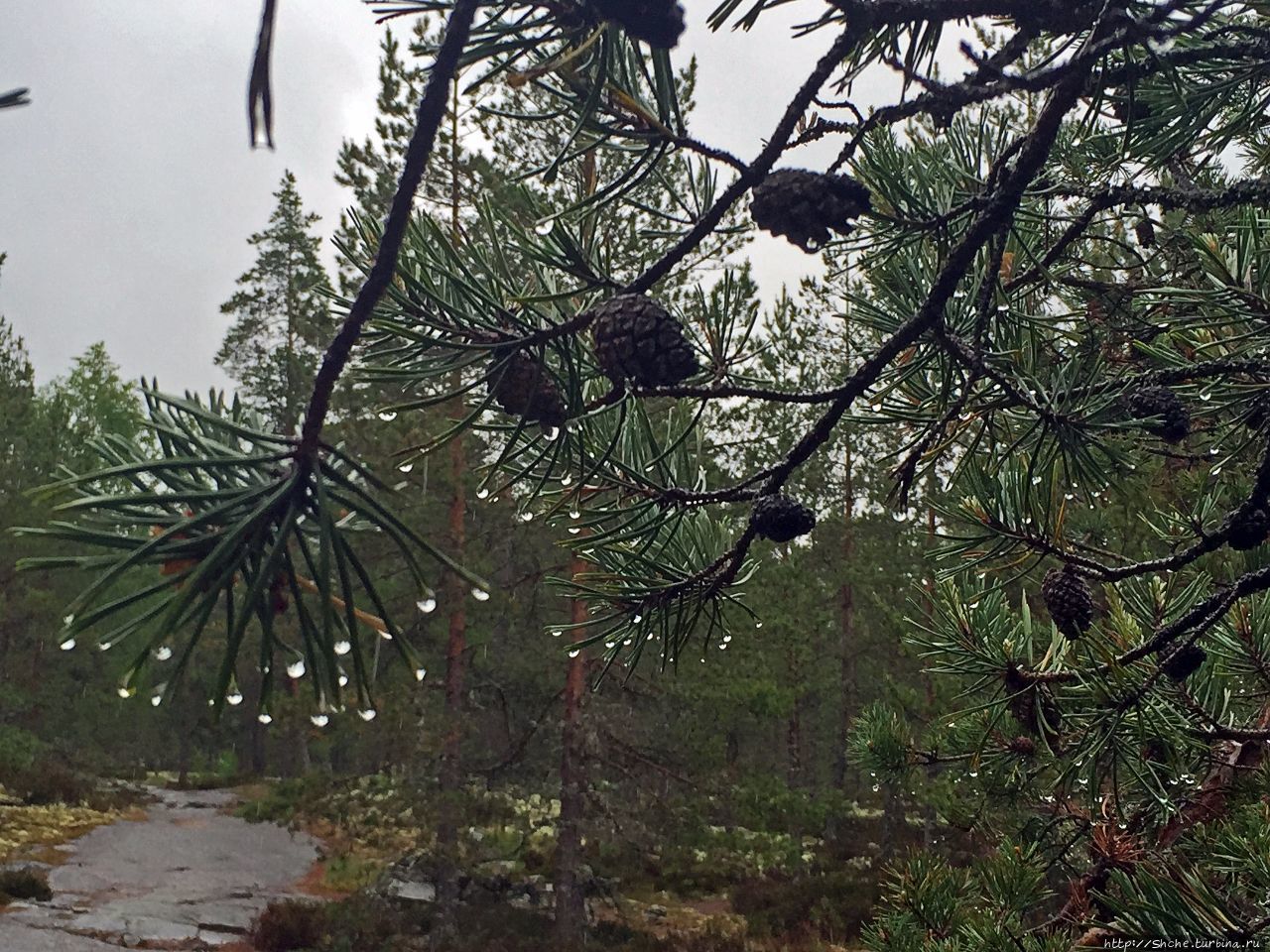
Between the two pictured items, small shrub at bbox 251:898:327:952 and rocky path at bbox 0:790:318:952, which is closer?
rocky path at bbox 0:790:318:952

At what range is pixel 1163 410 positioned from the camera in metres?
1.27

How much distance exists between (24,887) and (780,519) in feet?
43.2

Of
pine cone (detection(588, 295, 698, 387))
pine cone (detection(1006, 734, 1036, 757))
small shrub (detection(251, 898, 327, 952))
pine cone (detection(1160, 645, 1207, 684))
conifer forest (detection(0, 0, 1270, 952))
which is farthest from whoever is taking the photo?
small shrub (detection(251, 898, 327, 952))

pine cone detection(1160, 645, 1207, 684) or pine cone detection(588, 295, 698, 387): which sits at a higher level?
pine cone detection(588, 295, 698, 387)

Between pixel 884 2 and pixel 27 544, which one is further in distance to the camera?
pixel 27 544

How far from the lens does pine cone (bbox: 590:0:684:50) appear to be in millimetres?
744

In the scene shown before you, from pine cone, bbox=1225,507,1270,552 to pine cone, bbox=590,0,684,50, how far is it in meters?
1.14

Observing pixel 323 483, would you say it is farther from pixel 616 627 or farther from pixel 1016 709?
pixel 1016 709

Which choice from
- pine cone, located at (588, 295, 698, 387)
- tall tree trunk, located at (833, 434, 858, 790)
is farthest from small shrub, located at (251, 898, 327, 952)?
pine cone, located at (588, 295, 698, 387)

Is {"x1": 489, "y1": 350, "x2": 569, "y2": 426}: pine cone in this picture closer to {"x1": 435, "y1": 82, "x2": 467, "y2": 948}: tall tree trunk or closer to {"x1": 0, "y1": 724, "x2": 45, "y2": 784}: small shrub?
{"x1": 435, "y1": 82, "x2": 467, "y2": 948}: tall tree trunk

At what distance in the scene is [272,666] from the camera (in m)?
0.70

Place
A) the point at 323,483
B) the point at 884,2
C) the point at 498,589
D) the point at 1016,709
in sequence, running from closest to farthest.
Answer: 1. the point at 323,483
2. the point at 884,2
3. the point at 1016,709
4. the point at 498,589

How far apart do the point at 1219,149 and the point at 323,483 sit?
1645 mm

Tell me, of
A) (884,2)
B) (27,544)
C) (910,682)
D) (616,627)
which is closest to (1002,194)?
(884,2)
